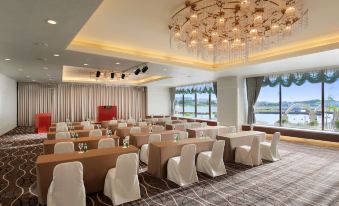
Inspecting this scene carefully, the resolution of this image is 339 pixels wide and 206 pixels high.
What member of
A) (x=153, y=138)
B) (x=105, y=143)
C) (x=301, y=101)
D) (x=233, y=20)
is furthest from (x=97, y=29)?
(x=301, y=101)

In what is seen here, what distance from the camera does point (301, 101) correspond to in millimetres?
9516

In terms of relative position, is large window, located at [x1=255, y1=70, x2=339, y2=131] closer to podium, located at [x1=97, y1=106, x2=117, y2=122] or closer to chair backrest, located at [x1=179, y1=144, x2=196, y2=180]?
chair backrest, located at [x1=179, y1=144, x2=196, y2=180]

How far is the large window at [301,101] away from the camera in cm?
842

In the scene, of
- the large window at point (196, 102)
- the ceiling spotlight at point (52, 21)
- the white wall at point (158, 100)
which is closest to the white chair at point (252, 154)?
the ceiling spotlight at point (52, 21)

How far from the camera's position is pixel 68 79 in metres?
14.2

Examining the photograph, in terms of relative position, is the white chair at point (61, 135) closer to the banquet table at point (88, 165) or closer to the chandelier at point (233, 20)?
the banquet table at point (88, 165)

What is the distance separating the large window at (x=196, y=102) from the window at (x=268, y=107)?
3211 mm

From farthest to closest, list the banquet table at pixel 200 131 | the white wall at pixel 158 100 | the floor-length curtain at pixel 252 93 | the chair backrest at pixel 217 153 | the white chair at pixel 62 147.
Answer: the white wall at pixel 158 100, the floor-length curtain at pixel 252 93, the banquet table at pixel 200 131, the chair backrest at pixel 217 153, the white chair at pixel 62 147

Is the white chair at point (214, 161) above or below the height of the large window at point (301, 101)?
below

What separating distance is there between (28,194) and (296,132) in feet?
31.5

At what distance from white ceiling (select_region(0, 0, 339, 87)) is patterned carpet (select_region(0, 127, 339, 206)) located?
10.1ft

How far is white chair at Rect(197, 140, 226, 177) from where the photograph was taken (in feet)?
15.4

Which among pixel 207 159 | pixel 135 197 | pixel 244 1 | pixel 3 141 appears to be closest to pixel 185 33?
pixel 244 1

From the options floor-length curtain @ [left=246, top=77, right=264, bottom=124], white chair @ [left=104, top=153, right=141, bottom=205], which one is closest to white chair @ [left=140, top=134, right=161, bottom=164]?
white chair @ [left=104, top=153, right=141, bottom=205]
